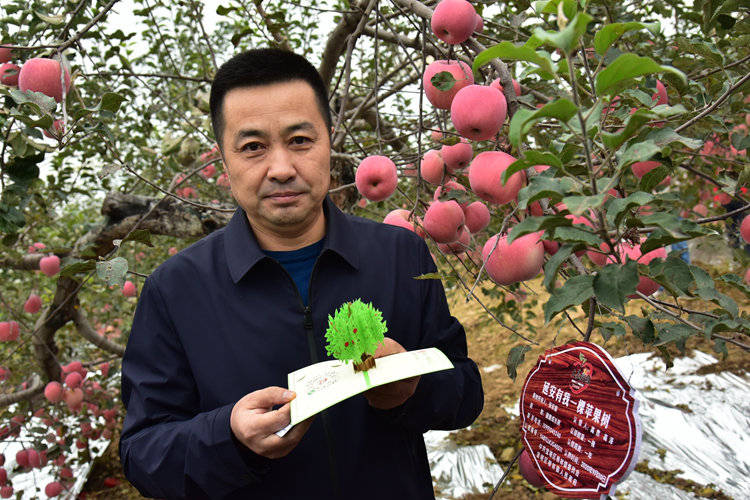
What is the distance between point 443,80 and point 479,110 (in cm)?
13

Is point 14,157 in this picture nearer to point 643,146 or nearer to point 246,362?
point 246,362

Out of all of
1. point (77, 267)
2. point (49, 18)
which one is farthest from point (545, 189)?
point (49, 18)

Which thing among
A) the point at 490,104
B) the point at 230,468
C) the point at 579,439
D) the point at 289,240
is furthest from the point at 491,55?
the point at 230,468

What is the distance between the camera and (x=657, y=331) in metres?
0.76

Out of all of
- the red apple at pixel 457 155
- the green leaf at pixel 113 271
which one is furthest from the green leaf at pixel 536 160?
the green leaf at pixel 113 271

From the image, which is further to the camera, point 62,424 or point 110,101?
point 62,424

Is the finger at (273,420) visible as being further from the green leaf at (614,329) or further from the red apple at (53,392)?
the red apple at (53,392)

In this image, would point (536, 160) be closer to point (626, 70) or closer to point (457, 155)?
point (626, 70)

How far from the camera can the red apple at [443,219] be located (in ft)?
3.47

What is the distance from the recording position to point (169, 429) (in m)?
0.84

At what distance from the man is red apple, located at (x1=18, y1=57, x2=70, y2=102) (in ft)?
1.37

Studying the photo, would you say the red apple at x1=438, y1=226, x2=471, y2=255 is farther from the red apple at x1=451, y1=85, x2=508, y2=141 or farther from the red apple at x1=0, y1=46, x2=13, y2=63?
the red apple at x1=0, y1=46, x2=13, y2=63

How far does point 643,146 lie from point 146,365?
86cm

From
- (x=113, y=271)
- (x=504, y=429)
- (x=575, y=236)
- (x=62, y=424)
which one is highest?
(x=575, y=236)
